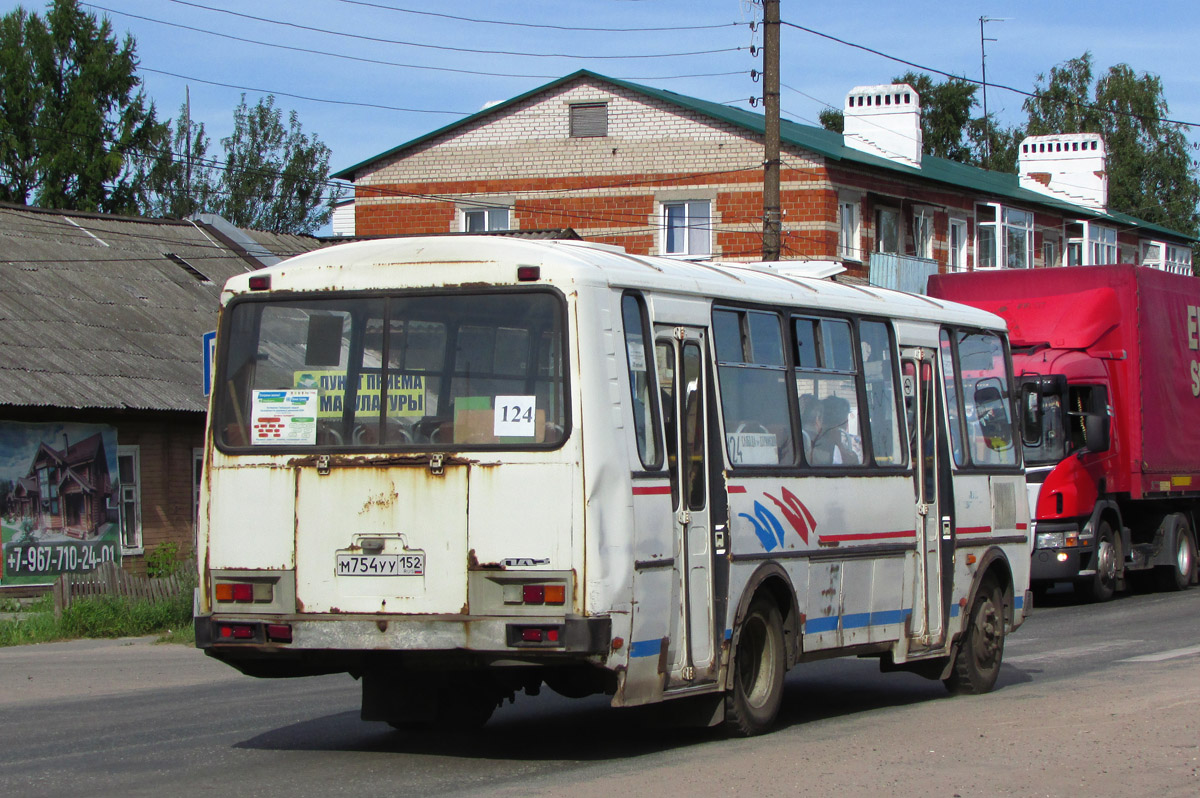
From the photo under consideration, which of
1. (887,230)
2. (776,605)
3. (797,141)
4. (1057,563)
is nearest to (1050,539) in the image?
(1057,563)

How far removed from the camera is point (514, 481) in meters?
8.60

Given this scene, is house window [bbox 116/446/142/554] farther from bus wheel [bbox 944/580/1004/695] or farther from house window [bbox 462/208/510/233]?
house window [bbox 462/208/510/233]

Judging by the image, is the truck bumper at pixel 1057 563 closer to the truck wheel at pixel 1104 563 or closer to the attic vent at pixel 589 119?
the truck wheel at pixel 1104 563

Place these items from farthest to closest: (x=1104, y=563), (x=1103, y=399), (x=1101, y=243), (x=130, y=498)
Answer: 1. (x=1101, y=243)
2. (x=130, y=498)
3. (x=1104, y=563)
4. (x=1103, y=399)

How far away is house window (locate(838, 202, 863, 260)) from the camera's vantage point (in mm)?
42281

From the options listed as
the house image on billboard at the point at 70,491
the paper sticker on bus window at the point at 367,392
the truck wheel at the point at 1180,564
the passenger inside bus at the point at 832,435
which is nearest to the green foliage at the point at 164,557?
the house image on billboard at the point at 70,491

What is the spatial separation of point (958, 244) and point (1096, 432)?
29.9 m

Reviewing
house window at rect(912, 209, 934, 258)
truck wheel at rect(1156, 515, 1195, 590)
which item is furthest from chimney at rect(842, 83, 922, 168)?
truck wheel at rect(1156, 515, 1195, 590)

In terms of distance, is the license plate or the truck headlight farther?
the truck headlight

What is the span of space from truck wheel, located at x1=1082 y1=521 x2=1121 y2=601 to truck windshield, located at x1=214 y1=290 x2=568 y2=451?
13.8m

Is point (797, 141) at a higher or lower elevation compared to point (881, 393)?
higher

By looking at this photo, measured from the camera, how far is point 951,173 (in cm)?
4962

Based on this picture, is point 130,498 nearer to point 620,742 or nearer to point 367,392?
point 620,742

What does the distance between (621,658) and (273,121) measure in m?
63.2
